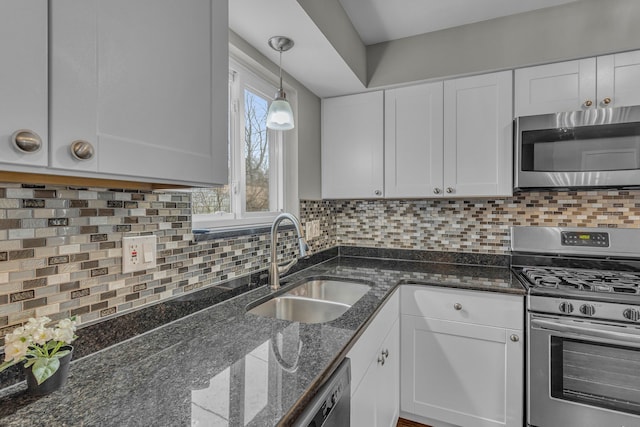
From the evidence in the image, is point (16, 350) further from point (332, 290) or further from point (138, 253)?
point (332, 290)

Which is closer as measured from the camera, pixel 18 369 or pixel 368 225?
pixel 18 369

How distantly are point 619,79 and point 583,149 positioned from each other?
0.40m

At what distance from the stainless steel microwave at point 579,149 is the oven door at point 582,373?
0.71 meters

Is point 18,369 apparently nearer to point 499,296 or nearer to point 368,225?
point 499,296

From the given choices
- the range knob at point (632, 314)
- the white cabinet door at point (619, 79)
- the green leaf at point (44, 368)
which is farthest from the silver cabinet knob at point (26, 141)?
the white cabinet door at point (619, 79)

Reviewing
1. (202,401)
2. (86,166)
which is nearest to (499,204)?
(202,401)

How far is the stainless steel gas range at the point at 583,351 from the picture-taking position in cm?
143

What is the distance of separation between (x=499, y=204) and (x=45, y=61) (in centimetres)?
230

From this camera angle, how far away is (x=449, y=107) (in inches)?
78.4

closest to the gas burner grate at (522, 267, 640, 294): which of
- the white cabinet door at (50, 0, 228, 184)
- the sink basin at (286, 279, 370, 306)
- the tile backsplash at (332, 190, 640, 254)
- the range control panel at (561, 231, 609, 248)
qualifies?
the range control panel at (561, 231, 609, 248)

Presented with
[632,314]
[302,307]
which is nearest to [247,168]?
[302,307]

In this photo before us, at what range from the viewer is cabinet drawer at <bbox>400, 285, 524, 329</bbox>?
1.62 metres

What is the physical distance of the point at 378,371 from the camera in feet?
4.62

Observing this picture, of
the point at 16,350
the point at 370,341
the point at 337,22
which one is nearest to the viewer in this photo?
the point at 16,350
